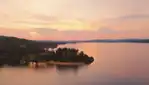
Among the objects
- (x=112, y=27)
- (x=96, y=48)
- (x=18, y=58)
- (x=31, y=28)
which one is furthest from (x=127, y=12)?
(x=18, y=58)

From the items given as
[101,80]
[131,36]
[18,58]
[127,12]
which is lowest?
[101,80]

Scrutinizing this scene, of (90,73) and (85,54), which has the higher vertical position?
(85,54)

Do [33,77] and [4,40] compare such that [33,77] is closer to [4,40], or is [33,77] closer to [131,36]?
[4,40]
